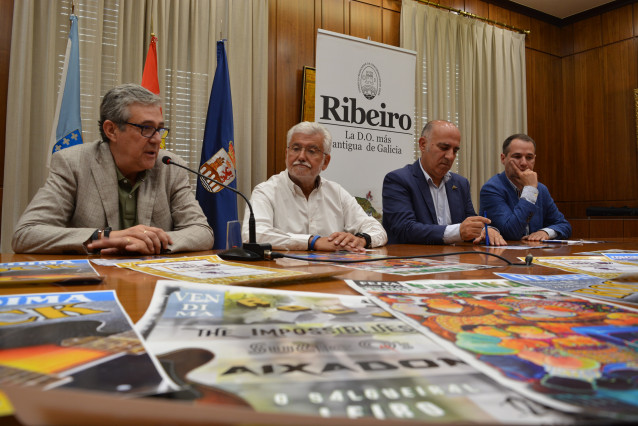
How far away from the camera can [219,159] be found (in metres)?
3.17

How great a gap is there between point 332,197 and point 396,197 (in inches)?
16.0

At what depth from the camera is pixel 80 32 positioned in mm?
3154

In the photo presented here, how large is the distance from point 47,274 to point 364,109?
132 inches

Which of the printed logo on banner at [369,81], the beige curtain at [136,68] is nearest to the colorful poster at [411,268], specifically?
the beige curtain at [136,68]

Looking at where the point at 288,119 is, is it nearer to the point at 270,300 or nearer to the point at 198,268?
the point at 198,268

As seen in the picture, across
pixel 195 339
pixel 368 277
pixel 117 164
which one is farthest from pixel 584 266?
pixel 117 164

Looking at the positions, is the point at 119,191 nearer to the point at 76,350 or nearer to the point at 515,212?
the point at 76,350

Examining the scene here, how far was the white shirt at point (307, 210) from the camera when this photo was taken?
2.27m

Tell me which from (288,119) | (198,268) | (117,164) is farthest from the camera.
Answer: (288,119)

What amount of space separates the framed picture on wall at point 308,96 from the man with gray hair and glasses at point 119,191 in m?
2.19

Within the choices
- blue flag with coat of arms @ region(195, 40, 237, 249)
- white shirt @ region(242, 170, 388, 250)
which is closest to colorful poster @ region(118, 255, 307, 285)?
white shirt @ region(242, 170, 388, 250)

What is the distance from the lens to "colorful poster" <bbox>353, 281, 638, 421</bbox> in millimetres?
278

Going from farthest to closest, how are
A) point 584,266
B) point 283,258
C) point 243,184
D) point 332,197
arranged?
1. point 243,184
2. point 332,197
3. point 283,258
4. point 584,266

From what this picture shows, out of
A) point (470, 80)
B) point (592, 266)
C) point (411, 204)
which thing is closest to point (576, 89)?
point (470, 80)
